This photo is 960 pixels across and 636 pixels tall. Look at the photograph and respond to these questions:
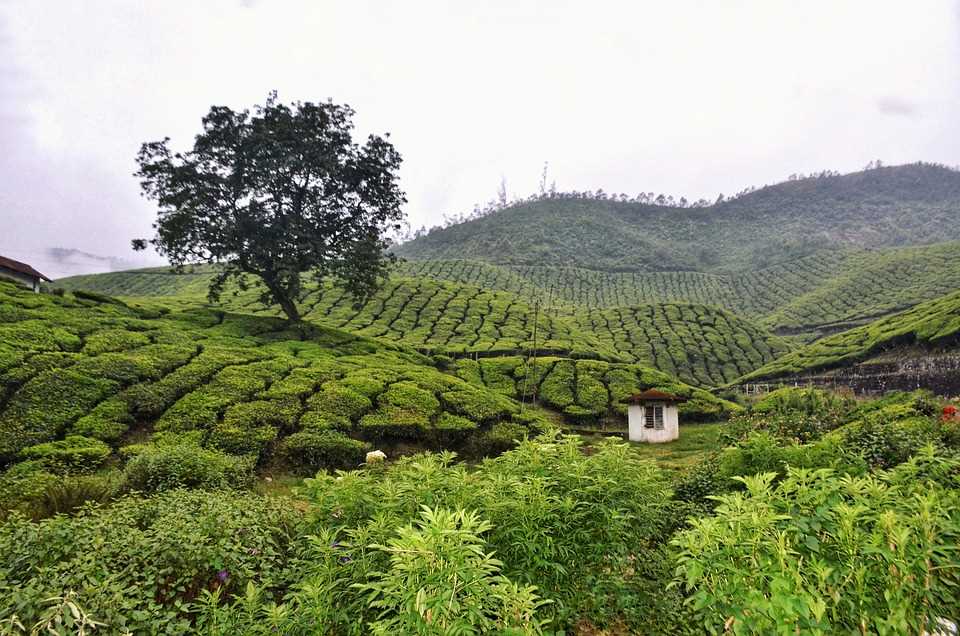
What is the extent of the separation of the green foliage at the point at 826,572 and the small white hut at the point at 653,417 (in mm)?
16850

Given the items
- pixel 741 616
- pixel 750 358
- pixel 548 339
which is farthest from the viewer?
pixel 750 358

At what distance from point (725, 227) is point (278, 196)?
426 ft

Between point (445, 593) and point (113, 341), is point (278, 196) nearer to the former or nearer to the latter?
point (113, 341)

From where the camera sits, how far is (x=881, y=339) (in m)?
28.9

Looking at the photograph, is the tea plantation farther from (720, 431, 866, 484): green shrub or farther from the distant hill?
the distant hill

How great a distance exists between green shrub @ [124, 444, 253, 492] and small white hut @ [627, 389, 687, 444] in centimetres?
1530

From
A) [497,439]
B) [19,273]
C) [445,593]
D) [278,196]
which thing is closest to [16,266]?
[19,273]

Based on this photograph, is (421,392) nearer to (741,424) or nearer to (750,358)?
(741,424)

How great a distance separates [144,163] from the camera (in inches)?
841

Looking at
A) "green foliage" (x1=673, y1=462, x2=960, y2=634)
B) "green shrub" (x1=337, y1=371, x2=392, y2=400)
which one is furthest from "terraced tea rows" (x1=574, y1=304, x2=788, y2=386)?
"green foliage" (x1=673, y1=462, x2=960, y2=634)

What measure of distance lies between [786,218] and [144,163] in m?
149

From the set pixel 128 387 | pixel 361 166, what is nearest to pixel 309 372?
pixel 128 387

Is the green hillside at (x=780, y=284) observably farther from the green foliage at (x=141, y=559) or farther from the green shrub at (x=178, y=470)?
the green foliage at (x=141, y=559)

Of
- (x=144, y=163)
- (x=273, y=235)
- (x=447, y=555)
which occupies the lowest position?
(x=447, y=555)
